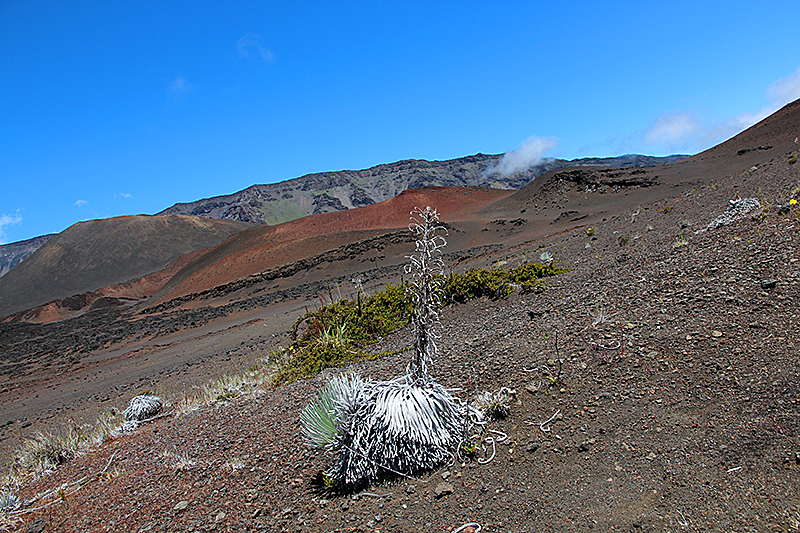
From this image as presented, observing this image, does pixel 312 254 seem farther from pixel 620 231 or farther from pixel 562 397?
pixel 562 397

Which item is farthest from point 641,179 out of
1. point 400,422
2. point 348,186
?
point 348,186

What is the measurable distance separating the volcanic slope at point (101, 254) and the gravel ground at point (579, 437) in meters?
69.4

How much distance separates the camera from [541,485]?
2.32 m

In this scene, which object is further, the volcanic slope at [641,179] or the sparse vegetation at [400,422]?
the volcanic slope at [641,179]

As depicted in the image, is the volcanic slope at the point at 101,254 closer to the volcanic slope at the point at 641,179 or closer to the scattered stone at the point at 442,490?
the volcanic slope at the point at 641,179

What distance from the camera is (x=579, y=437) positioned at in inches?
102

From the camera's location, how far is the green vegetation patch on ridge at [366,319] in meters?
5.52

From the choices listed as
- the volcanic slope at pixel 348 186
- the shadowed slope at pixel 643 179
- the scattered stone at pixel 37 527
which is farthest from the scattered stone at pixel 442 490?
the volcanic slope at pixel 348 186

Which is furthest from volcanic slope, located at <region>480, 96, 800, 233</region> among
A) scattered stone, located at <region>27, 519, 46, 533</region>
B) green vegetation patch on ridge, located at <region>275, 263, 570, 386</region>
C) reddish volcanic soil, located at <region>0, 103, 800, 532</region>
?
scattered stone, located at <region>27, 519, 46, 533</region>

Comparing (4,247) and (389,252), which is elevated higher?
(4,247)

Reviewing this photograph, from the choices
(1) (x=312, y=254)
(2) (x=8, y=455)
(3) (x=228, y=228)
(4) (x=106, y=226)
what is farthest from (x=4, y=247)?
(2) (x=8, y=455)

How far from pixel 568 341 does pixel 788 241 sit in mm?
2386

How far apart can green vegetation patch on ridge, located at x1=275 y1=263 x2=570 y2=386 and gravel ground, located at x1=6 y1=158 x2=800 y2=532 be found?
0.62 m

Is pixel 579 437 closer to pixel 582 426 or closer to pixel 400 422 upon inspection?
pixel 582 426
